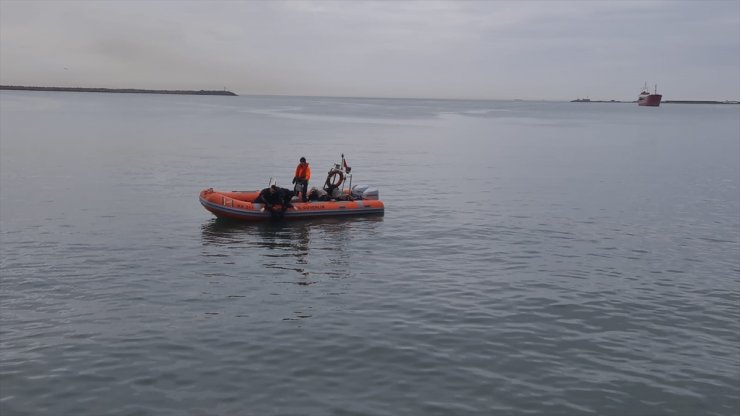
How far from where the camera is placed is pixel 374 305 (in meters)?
15.2

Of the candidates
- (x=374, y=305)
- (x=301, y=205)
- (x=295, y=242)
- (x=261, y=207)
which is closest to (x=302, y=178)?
(x=301, y=205)

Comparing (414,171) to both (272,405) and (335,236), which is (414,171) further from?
(272,405)

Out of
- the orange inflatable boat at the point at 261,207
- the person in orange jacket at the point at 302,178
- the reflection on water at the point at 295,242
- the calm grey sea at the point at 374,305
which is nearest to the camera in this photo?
the calm grey sea at the point at 374,305

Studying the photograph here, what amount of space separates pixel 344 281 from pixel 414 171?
84.5 feet

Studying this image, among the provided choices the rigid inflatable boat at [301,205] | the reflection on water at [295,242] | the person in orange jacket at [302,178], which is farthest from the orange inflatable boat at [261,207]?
the person in orange jacket at [302,178]

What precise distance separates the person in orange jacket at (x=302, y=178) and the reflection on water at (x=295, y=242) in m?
1.29

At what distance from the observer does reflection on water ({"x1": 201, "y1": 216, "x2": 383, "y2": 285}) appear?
740 inches

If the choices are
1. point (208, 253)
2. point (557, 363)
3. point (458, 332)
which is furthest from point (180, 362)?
point (208, 253)

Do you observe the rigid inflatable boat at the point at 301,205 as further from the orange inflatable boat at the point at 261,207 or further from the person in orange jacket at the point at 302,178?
the person in orange jacket at the point at 302,178

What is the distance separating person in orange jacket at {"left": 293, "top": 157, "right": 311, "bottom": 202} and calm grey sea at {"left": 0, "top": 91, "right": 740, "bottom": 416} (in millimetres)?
1555

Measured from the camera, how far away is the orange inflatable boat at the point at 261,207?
79.0ft

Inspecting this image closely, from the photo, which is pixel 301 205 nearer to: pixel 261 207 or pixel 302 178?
pixel 302 178

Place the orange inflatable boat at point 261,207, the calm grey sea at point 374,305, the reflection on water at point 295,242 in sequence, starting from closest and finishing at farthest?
the calm grey sea at point 374,305 → the reflection on water at point 295,242 → the orange inflatable boat at point 261,207

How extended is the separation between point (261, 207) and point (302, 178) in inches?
85.8
